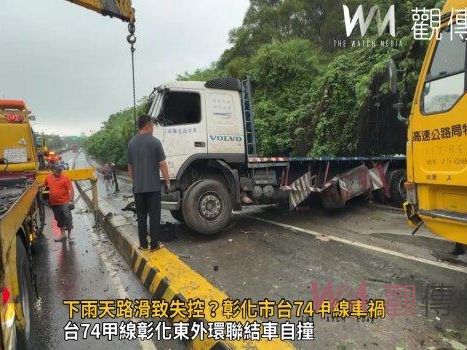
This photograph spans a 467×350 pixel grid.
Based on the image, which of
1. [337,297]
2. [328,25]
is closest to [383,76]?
[337,297]

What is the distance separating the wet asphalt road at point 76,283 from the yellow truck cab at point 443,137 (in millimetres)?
2781

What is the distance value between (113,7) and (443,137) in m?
4.92

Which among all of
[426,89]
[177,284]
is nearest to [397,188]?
[426,89]

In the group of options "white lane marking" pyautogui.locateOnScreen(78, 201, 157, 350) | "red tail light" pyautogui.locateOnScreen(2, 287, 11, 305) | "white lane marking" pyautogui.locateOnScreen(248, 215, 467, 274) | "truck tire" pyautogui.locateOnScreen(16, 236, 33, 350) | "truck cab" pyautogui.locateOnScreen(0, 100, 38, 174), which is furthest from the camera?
"truck cab" pyautogui.locateOnScreen(0, 100, 38, 174)

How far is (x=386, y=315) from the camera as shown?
356 centimetres

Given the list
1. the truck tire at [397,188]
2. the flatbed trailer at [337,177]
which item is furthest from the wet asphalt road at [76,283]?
the truck tire at [397,188]

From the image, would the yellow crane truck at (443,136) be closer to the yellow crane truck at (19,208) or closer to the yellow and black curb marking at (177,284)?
the yellow and black curb marking at (177,284)

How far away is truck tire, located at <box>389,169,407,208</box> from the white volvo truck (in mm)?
1501

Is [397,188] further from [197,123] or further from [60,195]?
[60,195]

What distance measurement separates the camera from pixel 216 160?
697 cm

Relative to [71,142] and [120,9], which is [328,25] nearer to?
[120,9]

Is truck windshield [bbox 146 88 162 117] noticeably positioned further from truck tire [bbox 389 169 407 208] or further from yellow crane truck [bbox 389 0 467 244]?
truck tire [bbox 389 169 407 208]

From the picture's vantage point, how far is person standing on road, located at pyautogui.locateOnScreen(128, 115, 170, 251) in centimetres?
531

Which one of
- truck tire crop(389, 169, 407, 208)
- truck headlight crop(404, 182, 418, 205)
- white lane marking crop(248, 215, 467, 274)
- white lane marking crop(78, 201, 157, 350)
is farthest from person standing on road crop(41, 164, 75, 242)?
truck tire crop(389, 169, 407, 208)
